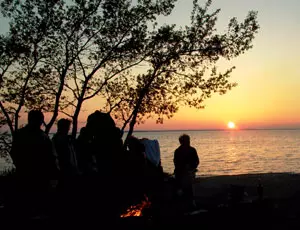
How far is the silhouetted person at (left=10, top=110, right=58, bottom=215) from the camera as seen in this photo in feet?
24.4

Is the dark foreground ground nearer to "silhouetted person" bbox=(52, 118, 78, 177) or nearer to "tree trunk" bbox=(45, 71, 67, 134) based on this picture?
"silhouetted person" bbox=(52, 118, 78, 177)

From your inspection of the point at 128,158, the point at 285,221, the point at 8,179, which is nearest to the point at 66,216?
the point at 128,158

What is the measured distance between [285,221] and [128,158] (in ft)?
19.2

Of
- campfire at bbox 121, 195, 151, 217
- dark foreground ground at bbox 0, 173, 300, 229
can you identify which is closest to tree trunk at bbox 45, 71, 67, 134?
dark foreground ground at bbox 0, 173, 300, 229

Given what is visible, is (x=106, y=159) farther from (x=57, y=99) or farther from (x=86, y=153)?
(x=57, y=99)

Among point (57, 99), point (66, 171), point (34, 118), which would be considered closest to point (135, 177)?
point (66, 171)

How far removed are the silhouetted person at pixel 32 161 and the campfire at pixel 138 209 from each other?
1.98 metres

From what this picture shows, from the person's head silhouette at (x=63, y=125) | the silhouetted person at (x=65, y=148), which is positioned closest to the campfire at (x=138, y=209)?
the silhouetted person at (x=65, y=148)

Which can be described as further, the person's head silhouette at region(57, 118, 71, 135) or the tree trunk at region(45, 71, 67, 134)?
the tree trunk at region(45, 71, 67, 134)

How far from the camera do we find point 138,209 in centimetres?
865

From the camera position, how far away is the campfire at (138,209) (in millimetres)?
8455

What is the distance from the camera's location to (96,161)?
807 centimetres

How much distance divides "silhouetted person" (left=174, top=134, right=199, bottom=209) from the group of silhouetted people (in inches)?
145

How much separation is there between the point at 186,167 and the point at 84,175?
4.95 metres
